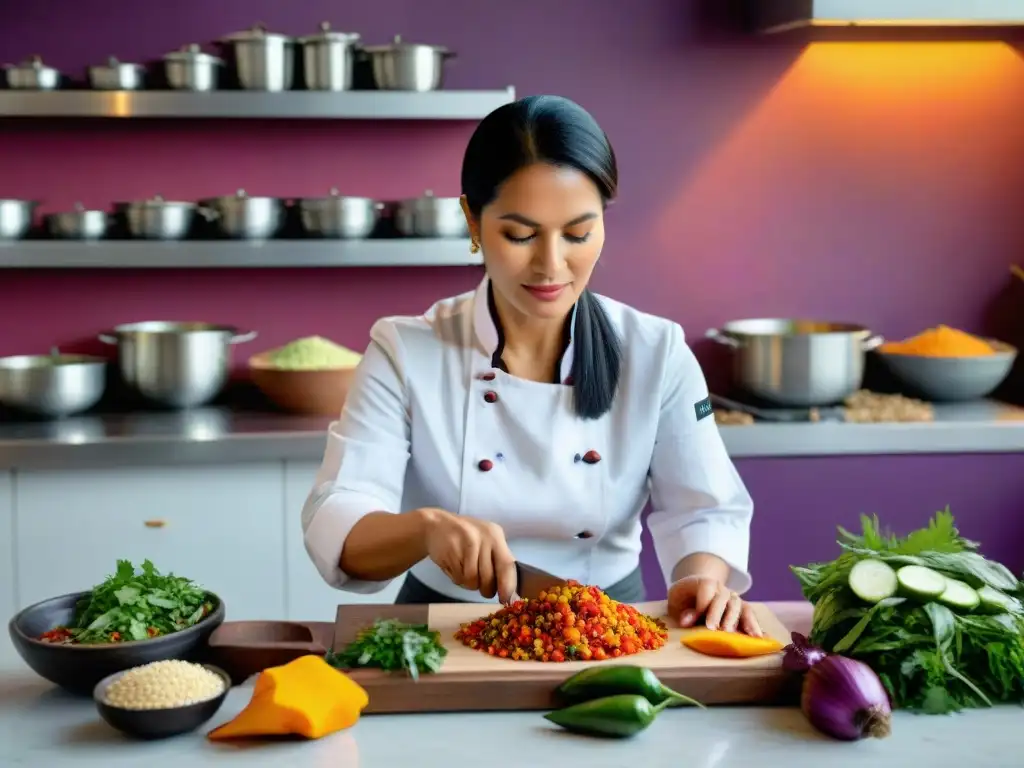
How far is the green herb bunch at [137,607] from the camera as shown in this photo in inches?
60.9

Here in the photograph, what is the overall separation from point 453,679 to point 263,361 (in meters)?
2.11

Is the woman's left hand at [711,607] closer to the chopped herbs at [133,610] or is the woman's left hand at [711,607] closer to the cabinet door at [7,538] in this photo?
the chopped herbs at [133,610]

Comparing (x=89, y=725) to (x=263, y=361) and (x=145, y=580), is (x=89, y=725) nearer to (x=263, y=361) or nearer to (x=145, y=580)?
(x=145, y=580)

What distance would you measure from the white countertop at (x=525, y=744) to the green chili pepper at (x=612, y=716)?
0.01 m

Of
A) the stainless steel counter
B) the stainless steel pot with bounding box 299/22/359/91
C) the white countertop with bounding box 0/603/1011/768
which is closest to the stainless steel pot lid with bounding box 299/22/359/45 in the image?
the stainless steel pot with bounding box 299/22/359/91

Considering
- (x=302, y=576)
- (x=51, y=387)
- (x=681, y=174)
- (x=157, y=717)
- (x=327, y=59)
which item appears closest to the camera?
(x=157, y=717)

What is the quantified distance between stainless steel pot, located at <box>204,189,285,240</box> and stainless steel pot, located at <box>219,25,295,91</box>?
0.31 metres

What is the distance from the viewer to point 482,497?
2027mm

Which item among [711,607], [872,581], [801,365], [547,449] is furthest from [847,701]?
[801,365]

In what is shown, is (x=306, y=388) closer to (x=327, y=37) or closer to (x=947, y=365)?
(x=327, y=37)

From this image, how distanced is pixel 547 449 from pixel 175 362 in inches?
65.1

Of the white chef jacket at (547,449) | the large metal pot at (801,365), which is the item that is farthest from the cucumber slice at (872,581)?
the large metal pot at (801,365)

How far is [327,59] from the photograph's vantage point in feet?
10.9

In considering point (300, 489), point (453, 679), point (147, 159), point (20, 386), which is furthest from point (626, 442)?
point (147, 159)
